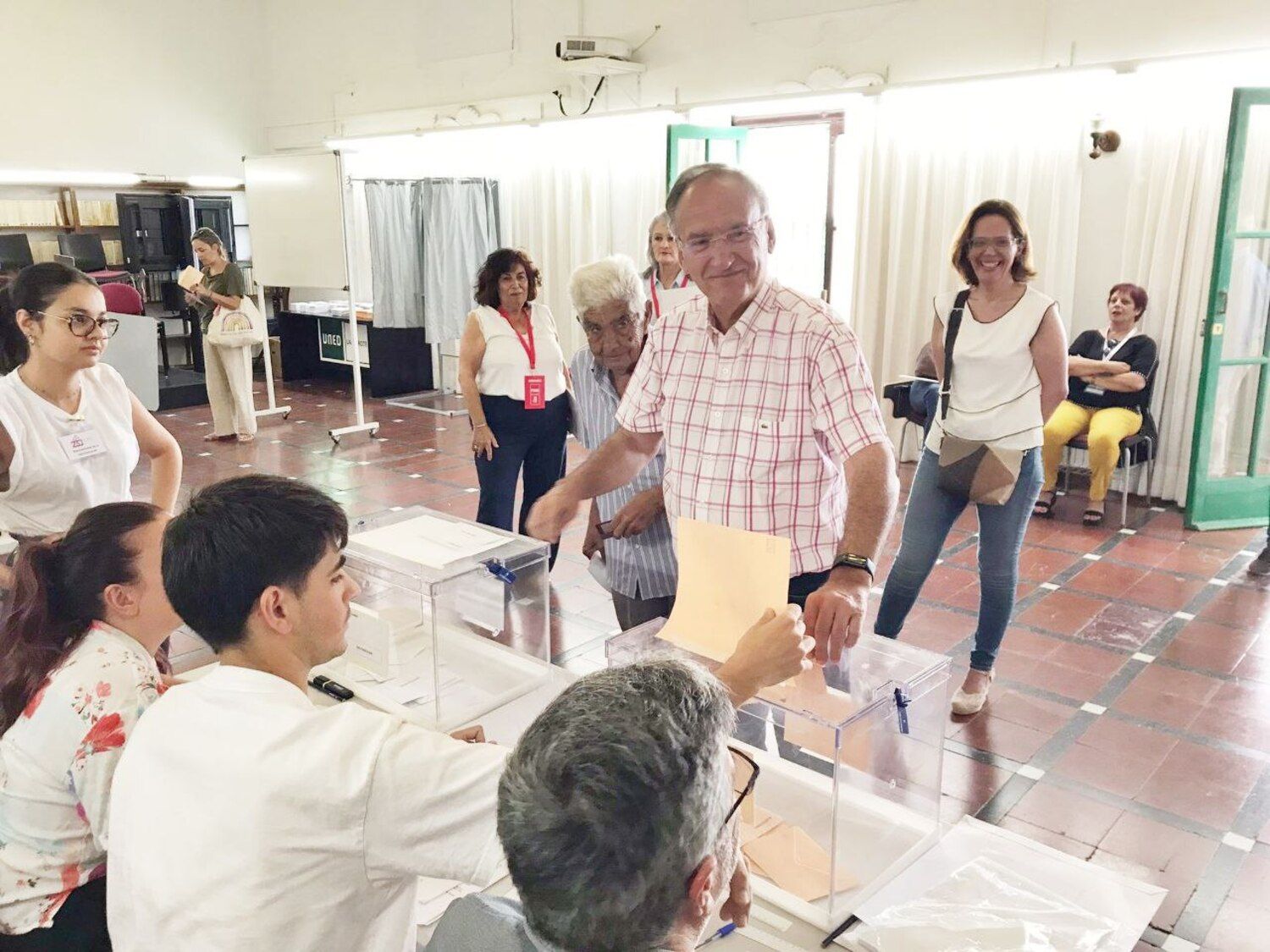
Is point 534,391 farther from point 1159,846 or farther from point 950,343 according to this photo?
point 1159,846

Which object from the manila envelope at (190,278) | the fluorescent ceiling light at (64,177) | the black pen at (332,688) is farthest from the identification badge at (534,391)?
the fluorescent ceiling light at (64,177)

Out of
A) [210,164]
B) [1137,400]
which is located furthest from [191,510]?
[210,164]

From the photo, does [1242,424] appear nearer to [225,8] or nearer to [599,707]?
[599,707]

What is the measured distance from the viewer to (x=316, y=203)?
7840 millimetres

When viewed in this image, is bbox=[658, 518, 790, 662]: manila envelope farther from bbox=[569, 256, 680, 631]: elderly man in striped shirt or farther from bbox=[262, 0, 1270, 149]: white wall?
bbox=[262, 0, 1270, 149]: white wall

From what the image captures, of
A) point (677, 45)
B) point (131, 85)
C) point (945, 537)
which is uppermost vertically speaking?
point (131, 85)

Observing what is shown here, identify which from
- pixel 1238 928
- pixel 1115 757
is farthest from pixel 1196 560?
pixel 1238 928

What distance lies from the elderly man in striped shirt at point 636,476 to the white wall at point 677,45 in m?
4.30

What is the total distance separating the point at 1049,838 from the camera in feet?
9.05

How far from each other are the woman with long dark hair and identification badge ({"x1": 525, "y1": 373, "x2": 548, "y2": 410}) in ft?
9.00

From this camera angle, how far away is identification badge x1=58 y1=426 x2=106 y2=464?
2.57 m

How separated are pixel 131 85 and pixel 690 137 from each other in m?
7.13

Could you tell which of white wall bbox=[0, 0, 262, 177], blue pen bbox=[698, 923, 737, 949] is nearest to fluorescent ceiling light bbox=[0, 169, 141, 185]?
white wall bbox=[0, 0, 262, 177]

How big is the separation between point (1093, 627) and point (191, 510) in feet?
12.9
